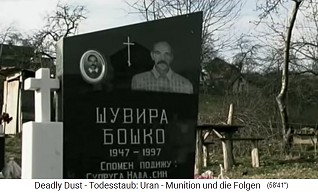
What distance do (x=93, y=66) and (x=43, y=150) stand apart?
0.82 meters

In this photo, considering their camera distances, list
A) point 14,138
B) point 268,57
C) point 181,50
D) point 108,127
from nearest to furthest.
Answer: point 108,127
point 181,50
point 14,138
point 268,57

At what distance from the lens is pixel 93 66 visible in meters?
4.49

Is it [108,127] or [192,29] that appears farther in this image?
[192,29]

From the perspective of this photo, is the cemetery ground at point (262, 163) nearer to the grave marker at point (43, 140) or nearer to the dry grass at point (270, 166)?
the dry grass at point (270, 166)

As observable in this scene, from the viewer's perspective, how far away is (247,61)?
49.0 ft

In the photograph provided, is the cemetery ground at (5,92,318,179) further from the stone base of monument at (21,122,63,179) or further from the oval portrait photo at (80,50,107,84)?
the stone base of monument at (21,122,63,179)

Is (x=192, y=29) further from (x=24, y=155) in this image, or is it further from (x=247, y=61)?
(x=247, y=61)

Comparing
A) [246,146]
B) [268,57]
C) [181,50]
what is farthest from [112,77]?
[268,57]

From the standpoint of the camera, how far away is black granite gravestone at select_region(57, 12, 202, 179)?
438cm

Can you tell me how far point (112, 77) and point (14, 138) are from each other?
21.1 feet

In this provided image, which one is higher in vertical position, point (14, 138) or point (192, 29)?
point (192, 29)

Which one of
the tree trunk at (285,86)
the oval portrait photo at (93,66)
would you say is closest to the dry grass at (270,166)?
the tree trunk at (285,86)

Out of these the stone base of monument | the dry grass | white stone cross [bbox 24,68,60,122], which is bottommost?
the dry grass

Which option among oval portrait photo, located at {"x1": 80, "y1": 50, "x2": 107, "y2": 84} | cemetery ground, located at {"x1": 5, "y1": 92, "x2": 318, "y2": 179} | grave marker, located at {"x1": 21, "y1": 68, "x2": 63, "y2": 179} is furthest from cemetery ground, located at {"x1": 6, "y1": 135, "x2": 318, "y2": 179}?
grave marker, located at {"x1": 21, "y1": 68, "x2": 63, "y2": 179}
